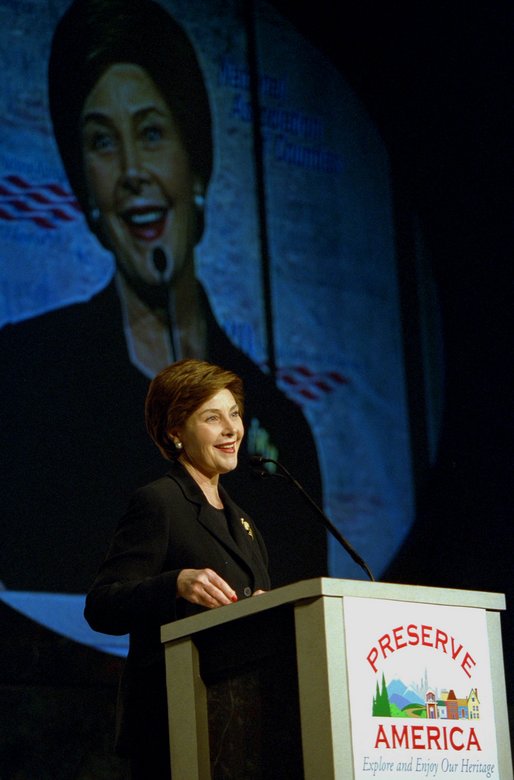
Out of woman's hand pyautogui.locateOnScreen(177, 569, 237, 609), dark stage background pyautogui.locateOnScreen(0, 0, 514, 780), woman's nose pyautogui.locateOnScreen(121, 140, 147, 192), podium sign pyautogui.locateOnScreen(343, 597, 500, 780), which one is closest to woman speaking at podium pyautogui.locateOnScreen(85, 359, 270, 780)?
woman's hand pyautogui.locateOnScreen(177, 569, 237, 609)

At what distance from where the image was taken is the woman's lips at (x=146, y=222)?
4203 millimetres

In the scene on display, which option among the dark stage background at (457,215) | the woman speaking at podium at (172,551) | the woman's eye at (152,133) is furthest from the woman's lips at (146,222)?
the woman speaking at podium at (172,551)

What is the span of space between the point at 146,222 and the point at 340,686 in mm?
2737

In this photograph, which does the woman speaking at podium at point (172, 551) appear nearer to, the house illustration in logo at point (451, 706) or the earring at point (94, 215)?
the house illustration in logo at point (451, 706)

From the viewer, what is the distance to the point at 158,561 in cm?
226

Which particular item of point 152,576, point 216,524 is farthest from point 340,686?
point 216,524

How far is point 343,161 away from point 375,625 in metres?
3.44

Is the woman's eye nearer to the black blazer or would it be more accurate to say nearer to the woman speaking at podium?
the woman speaking at podium

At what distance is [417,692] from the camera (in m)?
1.85

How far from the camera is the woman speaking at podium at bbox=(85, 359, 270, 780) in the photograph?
83.5 inches

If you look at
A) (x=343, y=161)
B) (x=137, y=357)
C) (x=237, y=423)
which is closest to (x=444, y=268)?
(x=343, y=161)

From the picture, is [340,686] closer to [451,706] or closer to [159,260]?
[451,706]

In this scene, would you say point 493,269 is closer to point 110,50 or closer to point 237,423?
point 110,50

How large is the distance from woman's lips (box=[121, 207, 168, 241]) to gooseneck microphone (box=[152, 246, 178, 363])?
0.06 meters
